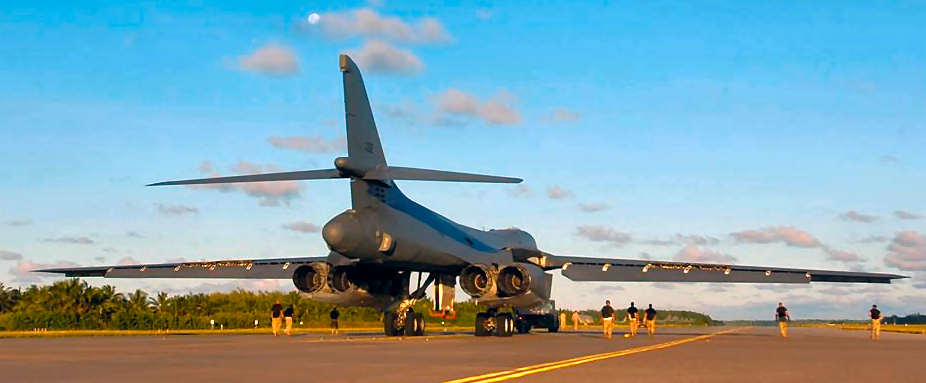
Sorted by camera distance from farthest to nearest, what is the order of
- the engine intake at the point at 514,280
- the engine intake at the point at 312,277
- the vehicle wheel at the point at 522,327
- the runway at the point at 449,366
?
the vehicle wheel at the point at 522,327, the engine intake at the point at 514,280, the engine intake at the point at 312,277, the runway at the point at 449,366

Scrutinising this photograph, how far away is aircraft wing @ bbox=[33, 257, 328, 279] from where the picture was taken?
37.6 m

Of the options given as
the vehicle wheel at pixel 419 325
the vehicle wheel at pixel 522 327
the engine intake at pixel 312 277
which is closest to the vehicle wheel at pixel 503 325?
the vehicle wheel at pixel 419 325

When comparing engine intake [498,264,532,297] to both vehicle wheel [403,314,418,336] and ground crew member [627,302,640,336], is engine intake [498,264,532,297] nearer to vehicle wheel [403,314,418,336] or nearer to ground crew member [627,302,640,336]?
vehicle wheel [403,314,418,336]

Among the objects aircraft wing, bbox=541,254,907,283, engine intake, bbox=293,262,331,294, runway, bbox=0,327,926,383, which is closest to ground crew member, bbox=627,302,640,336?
aircraft wing, bbox=541,254,907,283

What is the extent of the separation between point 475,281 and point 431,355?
12750 millimetres

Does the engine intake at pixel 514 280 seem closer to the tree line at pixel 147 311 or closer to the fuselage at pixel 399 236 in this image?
the fuselage at pixel 399 236

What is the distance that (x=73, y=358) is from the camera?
18.6 m

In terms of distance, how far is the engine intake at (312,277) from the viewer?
30.9 meters

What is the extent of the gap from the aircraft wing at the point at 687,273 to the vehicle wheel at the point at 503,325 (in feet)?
17.4

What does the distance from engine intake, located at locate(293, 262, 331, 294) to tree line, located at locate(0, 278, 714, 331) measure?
13501 mm

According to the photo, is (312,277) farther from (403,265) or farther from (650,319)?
(650,319)

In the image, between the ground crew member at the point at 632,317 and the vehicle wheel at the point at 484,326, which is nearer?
the vehicle wheel at the point at 484,326

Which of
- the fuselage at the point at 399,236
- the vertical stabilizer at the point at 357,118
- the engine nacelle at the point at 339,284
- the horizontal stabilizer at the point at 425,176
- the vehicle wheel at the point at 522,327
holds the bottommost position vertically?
the vehicle wheel at the point at 522,327

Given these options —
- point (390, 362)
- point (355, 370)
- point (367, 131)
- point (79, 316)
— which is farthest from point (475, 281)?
point (79, 316)
